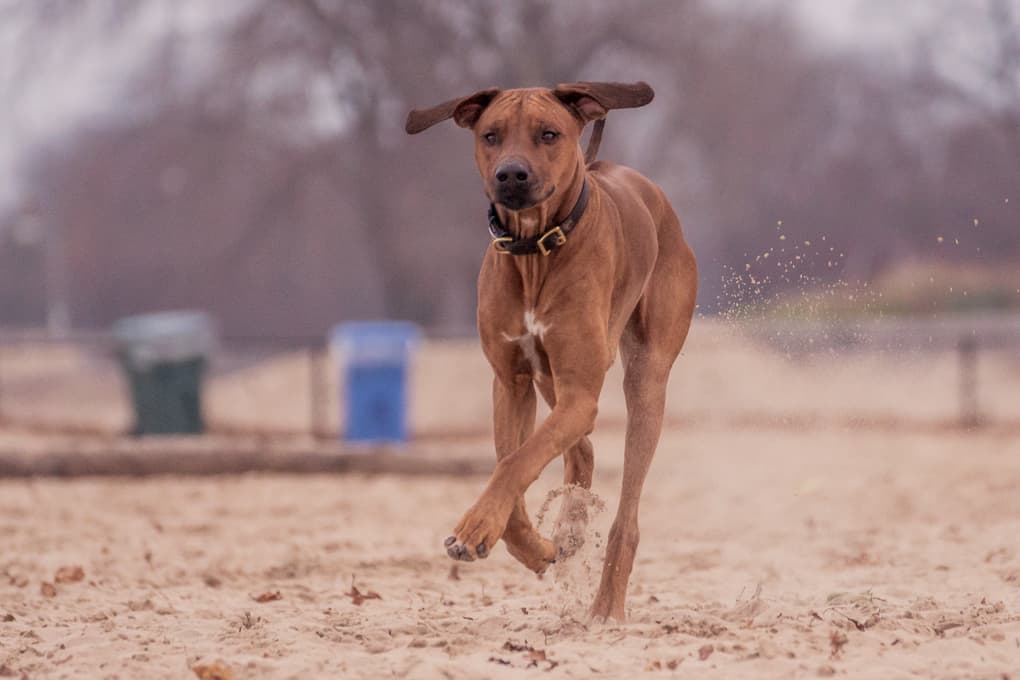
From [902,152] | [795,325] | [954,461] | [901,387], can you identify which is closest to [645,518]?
[954,461]

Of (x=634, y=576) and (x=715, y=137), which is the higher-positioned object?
(x=715, y=137)

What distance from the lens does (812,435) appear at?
13391mm

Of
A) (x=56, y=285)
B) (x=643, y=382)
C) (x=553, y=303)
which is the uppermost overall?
(x=56, y=285)

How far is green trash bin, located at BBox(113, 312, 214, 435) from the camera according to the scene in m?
13.6

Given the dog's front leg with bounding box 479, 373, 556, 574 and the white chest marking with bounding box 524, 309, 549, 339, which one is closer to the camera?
the white chest marking with bounding box 524, 309, 549, 339

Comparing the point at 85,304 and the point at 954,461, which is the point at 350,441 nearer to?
the point at 954,461

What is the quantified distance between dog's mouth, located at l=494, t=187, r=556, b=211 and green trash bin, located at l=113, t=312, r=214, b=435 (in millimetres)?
10082

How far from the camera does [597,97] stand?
4461 millimetres

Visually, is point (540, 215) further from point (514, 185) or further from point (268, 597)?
point (268, 597)

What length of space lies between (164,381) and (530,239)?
32.8 feet

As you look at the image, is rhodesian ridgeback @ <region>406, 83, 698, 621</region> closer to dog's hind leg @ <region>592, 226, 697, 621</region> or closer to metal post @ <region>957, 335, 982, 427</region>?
dog's hind leg @ <region>592, 226, 697, 621</region>

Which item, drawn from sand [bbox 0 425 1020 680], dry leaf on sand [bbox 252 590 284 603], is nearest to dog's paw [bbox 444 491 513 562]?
sand [bbox 0 425 1020 680]

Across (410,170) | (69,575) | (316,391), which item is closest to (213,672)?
(69,575)

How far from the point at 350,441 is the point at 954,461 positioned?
5.43 m
